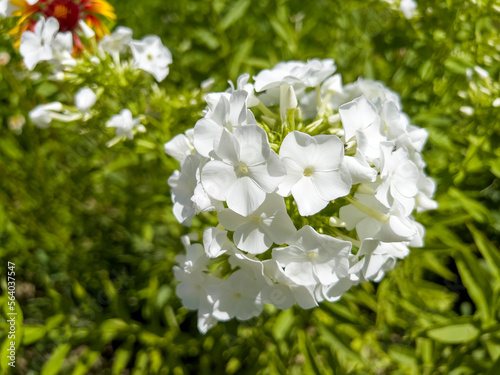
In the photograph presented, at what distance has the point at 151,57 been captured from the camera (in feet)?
5.66

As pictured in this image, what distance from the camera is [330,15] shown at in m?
2.73

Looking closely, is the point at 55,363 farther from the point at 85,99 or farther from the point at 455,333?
the point at 455,333

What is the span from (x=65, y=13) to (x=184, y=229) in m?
1.22

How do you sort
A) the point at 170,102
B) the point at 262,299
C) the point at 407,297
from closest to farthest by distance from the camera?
1. the point at 262,299
2. the point at 170,102
3. the point at 407,297

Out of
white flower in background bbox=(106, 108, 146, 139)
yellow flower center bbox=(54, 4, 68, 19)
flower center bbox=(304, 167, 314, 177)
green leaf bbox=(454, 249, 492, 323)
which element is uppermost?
yellow flower center bbox=(54, 4, 68, 19)

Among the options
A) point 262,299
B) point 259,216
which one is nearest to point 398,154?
point 259,216

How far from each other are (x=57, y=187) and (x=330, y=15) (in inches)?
74.0

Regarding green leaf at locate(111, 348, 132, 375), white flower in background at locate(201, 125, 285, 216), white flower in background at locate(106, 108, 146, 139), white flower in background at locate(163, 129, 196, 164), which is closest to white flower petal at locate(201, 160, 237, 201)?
white flower in background at locate(201, 125, 285, 216)

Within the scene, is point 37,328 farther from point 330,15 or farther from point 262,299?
point 330,15

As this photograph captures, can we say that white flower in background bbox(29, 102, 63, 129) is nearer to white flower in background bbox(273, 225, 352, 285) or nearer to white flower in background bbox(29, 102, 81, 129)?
white flower in background bbox(29, 102, 81, 129)

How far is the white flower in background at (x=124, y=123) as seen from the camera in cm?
156

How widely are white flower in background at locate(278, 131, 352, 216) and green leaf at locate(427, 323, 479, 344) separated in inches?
33.0

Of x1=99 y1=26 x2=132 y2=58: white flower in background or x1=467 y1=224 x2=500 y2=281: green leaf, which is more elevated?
x1=99 y1=26 x2=132 y2=58: white flower in background

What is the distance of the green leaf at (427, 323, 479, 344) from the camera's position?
1.62m
